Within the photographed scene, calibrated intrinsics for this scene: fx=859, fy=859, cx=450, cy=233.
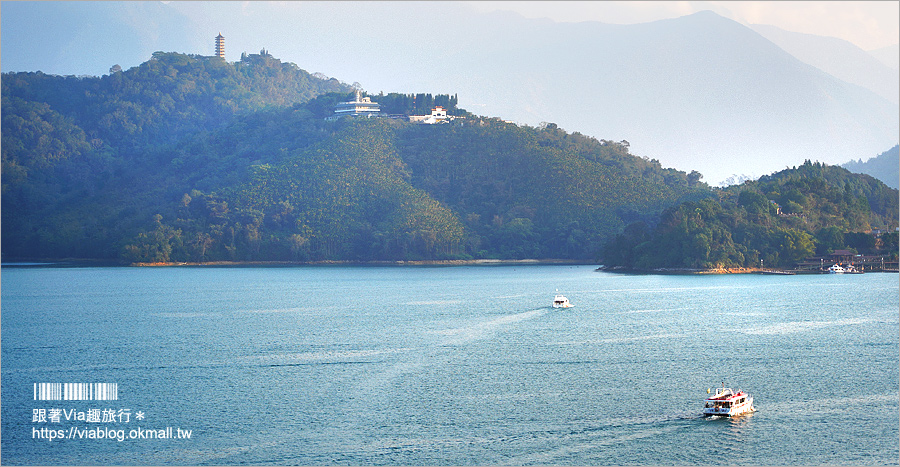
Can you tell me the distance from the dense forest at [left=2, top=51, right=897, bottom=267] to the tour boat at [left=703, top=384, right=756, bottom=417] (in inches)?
2686

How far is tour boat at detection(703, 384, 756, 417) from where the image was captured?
1086 inches

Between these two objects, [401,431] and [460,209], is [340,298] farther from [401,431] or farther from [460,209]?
[460,209]

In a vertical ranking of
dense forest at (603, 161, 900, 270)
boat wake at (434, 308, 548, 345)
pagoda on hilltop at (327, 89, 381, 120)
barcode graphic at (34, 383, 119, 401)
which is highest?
pagoda on hilltop at (327, 89, 381, 120)

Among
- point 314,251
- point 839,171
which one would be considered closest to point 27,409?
point 314,251

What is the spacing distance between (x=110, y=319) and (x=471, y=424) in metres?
34.7

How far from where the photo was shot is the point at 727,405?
27672 millimetres

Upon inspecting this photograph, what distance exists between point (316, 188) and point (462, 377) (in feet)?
328

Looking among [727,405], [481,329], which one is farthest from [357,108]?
[727,405]

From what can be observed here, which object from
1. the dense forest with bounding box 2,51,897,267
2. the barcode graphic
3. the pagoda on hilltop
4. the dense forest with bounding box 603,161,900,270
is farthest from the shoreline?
the barcode graphic

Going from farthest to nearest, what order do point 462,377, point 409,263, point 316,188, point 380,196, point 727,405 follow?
point 316,188, point 380,196, point 409,263, point 462,377, point 727,405

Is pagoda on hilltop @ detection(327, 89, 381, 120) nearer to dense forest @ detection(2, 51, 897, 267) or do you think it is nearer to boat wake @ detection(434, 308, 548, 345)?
dense forest @ detection(2, 51, 897, 267)

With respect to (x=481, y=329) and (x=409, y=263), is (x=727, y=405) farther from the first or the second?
(x=409, y=263)

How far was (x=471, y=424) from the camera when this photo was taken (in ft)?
89.2

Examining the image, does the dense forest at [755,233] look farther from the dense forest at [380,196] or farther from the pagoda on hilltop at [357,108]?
the pagoda on hilltop at [357,108]
